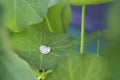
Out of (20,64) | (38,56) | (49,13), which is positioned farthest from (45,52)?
(20,64)

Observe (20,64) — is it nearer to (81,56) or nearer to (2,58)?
(2,58)

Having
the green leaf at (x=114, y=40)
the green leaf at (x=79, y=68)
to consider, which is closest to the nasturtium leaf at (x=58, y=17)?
the green leaf at (x=79, y=68)

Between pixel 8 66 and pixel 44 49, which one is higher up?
pixel 8 66

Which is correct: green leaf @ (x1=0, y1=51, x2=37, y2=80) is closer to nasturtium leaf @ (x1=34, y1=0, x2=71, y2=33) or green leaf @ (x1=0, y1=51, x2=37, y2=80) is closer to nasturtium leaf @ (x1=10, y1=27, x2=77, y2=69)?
nasturtium leaf @ (x1=10, y1=27, x2=77, y2=69)

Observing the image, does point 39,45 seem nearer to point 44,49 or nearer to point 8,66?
point 44,49

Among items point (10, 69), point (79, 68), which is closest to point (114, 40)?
point (10, 69)

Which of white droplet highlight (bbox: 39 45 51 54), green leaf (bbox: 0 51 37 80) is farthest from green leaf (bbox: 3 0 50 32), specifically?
green leaf (bbox: 0 51 37 80)
